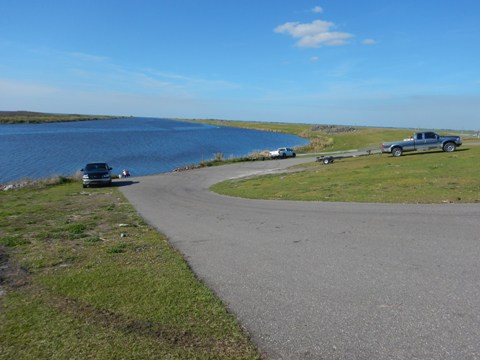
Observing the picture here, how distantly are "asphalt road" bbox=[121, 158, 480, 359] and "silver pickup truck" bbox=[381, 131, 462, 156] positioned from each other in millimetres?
24326

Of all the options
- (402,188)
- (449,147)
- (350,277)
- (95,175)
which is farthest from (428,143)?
(350,277)

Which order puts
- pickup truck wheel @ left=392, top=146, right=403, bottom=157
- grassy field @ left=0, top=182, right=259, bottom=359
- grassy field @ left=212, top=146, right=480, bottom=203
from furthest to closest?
1. pickup truck wheel @ left=392, top=146, right=403, bottom=157
2. grassy field @ left=212, top=146, right=480, bottom=203
3. grassy field @ left=0, top=182, right=259, bottom=359

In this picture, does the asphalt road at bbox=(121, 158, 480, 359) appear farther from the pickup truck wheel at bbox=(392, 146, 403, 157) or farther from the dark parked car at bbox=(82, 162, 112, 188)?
the pickup truck wheel at bbox=(392, 146, 403, 157)

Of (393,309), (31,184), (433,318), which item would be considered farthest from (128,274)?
(31,184)

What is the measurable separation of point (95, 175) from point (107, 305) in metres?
27.5

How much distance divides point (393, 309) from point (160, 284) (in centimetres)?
372

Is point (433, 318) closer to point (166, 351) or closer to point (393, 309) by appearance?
point (393, 309)

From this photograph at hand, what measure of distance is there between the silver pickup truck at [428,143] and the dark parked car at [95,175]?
2628cm

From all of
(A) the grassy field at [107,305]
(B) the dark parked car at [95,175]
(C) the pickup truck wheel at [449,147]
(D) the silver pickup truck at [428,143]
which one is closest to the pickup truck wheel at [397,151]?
(D) the silver pickup truck at [428,143]

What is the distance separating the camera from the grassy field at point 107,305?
438cm

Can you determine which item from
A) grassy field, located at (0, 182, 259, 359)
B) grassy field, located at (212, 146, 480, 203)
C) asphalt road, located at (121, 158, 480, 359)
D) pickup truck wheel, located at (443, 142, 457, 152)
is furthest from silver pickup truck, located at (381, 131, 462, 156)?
grassy field, located at (0, 182, 259, 359)

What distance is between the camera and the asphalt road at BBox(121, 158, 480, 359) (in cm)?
443

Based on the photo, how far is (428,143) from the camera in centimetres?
3469

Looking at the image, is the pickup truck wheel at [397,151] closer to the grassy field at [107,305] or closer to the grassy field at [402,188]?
the grassy field at [402,188]
